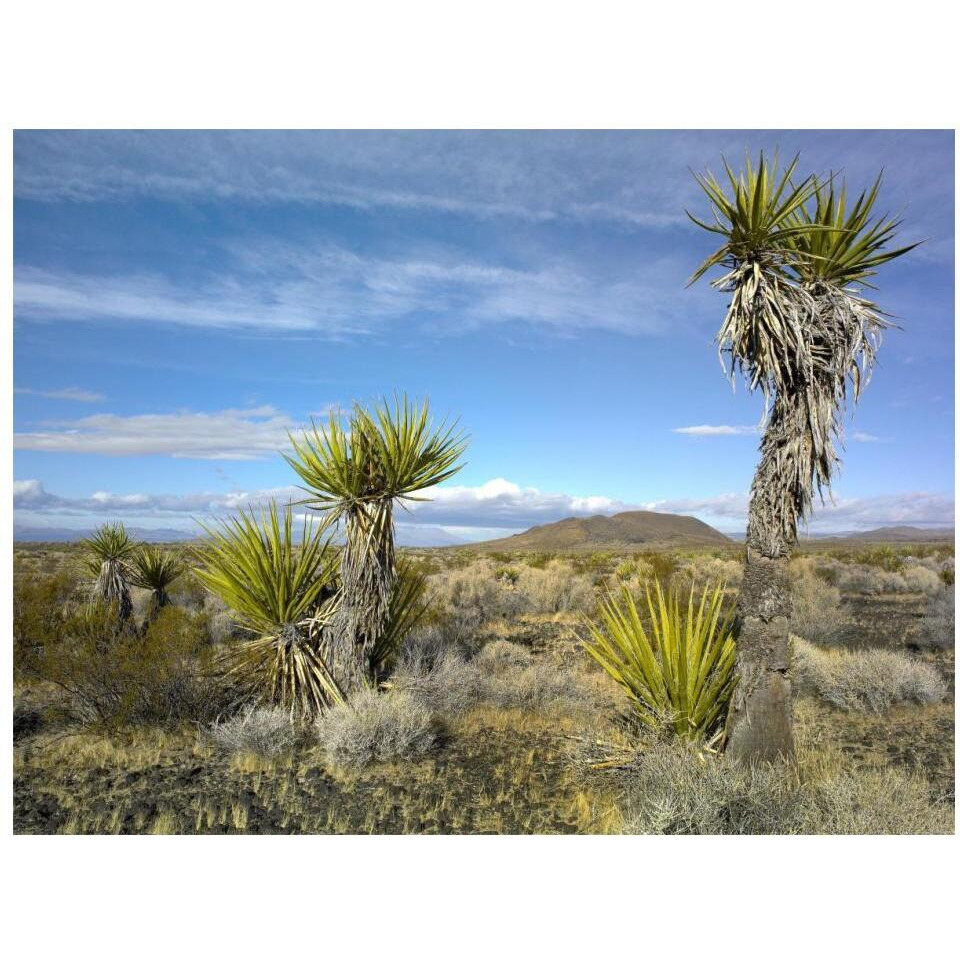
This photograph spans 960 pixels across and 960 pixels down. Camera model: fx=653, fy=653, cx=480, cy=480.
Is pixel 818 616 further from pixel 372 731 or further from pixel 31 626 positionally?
pixel 31 626

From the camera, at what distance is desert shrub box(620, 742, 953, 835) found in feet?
13.4

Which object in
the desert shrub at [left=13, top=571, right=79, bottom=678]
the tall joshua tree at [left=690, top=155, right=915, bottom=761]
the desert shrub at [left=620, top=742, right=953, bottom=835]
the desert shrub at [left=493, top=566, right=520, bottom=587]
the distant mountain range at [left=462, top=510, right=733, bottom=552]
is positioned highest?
the tall joshua tree at [left=690, top=155, right=915, bottom=761]

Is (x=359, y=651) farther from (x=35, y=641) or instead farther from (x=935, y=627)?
(x=935, y=627)

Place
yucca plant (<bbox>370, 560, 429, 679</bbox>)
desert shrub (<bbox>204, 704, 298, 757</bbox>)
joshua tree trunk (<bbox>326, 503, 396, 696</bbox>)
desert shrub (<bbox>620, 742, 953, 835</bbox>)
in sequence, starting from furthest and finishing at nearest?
1. yucca plant (<bbox>370, 560, 429, 679</bbox>)
2. joshua tree trunk (<bbox>326, 503, 396, 696</bbox>)
3. desert shrub (<bbox>204, 704, 298, 757</bbox>)
4. desert shrub (<bbox>620, 742, 953, 835</bbox>)

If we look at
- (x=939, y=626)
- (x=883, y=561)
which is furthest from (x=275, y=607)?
(x=883, y=561)

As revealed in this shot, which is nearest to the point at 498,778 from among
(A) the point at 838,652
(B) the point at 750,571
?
(B) the point at 750,571

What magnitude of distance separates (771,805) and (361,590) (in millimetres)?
4114

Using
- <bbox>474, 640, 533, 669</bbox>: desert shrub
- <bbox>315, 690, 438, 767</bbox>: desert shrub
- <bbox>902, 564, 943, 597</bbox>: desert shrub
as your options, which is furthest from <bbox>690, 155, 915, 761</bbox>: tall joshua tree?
<bbox>902, 564, 943, 597</bbox>: desert shrub

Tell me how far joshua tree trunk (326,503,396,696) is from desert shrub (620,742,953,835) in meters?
3.23

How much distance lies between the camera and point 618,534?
68.1 m

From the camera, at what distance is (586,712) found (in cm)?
741

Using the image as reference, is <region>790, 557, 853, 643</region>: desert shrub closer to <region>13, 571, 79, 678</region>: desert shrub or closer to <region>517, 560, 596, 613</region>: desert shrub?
<region>517, 560, 596, 613</region>: desert shrub

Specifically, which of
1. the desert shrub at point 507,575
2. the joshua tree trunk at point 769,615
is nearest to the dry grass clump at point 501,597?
the desert shrub at point 507,575

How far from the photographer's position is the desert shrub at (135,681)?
22.2ft
